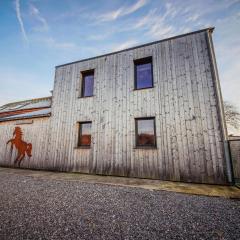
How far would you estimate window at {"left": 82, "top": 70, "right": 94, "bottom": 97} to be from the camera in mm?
9023

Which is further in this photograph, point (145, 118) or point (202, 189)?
point (145, 118)

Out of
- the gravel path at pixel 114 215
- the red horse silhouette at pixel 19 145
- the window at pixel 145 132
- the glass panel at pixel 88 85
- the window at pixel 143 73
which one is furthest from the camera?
the red horse silhouette at pixel 19 145

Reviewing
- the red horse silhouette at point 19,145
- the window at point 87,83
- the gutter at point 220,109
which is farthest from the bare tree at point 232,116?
the red horse silhouette at point 19,145

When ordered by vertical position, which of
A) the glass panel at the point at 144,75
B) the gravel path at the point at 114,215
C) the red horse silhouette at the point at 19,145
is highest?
the glass panel at the point at 144,75

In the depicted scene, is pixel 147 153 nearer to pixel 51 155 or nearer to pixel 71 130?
pixel 71 130

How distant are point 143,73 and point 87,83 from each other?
3.53 metres

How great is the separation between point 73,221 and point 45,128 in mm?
7698

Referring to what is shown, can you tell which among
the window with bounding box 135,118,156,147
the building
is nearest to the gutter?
the building

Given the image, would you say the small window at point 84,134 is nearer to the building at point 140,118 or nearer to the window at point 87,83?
the building at point 140,118

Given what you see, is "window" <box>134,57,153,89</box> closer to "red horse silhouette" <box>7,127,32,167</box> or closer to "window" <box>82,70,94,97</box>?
"window" <box>82,70,94,97</box>

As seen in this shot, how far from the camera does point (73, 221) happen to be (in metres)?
2.76

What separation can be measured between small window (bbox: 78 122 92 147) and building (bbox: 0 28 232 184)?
0.06m

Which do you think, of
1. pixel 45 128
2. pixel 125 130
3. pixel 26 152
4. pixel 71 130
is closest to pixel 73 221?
pixel 125 130

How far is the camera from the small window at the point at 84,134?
8.24 meters
